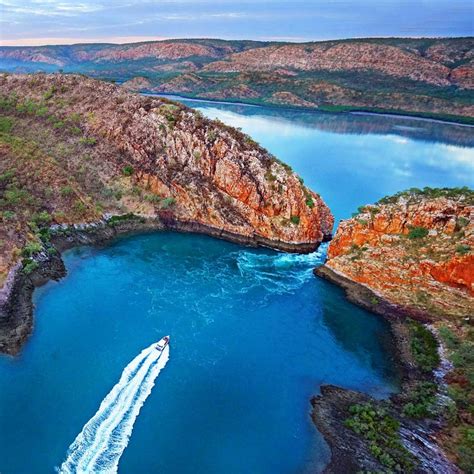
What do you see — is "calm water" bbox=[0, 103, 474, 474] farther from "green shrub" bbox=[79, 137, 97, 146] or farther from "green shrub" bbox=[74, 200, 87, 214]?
"green shrub" bbox=[79, 137, 97, 146]

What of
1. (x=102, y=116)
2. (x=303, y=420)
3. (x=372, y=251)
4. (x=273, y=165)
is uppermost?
(x=102, y=116)

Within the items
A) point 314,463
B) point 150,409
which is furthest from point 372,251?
point 150,409

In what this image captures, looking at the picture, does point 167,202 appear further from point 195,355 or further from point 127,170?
point 195,355

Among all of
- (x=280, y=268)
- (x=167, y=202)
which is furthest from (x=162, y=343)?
(x=167, y=202)

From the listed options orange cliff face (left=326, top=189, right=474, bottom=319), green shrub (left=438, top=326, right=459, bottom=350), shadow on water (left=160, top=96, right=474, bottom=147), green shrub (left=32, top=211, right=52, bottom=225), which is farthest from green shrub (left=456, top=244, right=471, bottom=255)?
shadow on water (left=160, top=96, right=474, bottom=147)

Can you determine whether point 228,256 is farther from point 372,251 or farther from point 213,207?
point 372,251

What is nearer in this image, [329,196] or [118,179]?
[118,179]

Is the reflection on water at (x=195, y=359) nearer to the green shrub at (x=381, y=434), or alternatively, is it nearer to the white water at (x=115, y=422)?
the white water at (x=115, y=422)
